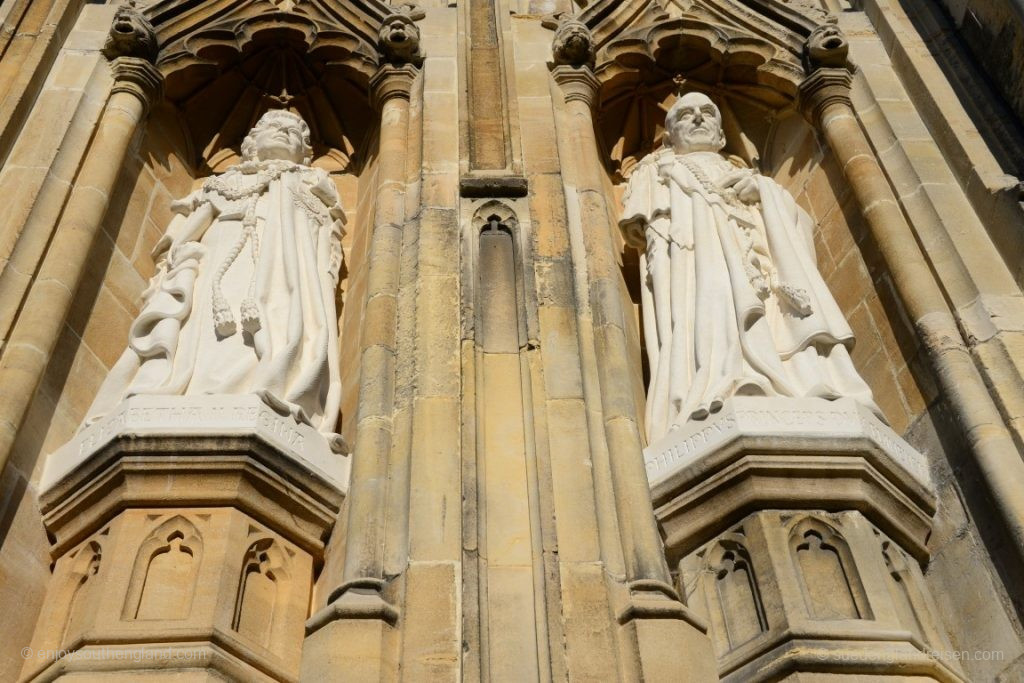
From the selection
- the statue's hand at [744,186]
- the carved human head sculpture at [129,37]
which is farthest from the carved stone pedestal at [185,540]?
the carved human head sculpture at [129,37]

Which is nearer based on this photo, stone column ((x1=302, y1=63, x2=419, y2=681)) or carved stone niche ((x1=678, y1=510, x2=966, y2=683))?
stone column ((x1=302, y1=63, x2=419, y2=681))

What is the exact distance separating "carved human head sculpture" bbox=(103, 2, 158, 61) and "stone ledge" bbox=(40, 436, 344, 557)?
370 cm

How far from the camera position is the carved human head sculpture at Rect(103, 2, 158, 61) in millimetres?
8406

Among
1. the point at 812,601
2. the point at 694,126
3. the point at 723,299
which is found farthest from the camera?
the point at 694,126

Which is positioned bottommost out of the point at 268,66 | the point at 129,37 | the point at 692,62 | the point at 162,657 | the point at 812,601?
the point at 162,657

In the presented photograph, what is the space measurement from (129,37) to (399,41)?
5.79 feet

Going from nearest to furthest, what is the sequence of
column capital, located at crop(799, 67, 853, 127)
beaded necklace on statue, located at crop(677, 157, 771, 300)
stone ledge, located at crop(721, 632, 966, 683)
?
1. stone ledge, located at crop(721, 632, 966, 683)
2. beaded necklace on statue, located at crop(677, 157, 771, 300)
3. column capital, located at crop(799, 67, 853, 127)

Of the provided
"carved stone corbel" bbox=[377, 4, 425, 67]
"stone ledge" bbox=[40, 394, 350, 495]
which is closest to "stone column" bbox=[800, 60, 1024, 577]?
"carved stone corbel" bbox=[377, 4, 425, 67]

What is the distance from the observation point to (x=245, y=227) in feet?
23.1

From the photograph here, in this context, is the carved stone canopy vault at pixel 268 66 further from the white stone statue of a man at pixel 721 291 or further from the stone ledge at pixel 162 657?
the stone ledge at pixel 162 657

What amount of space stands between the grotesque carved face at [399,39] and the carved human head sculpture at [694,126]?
1.77 m

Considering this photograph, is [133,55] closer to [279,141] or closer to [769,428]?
[279,141]

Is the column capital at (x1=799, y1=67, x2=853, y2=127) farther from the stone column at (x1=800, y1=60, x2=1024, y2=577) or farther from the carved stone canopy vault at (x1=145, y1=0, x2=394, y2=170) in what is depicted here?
the carved stone canopy vault at (x1=145, y1=0, x2=394, y2=170)

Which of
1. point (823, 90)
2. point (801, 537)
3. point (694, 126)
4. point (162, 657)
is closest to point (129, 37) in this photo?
point (694, 126)
